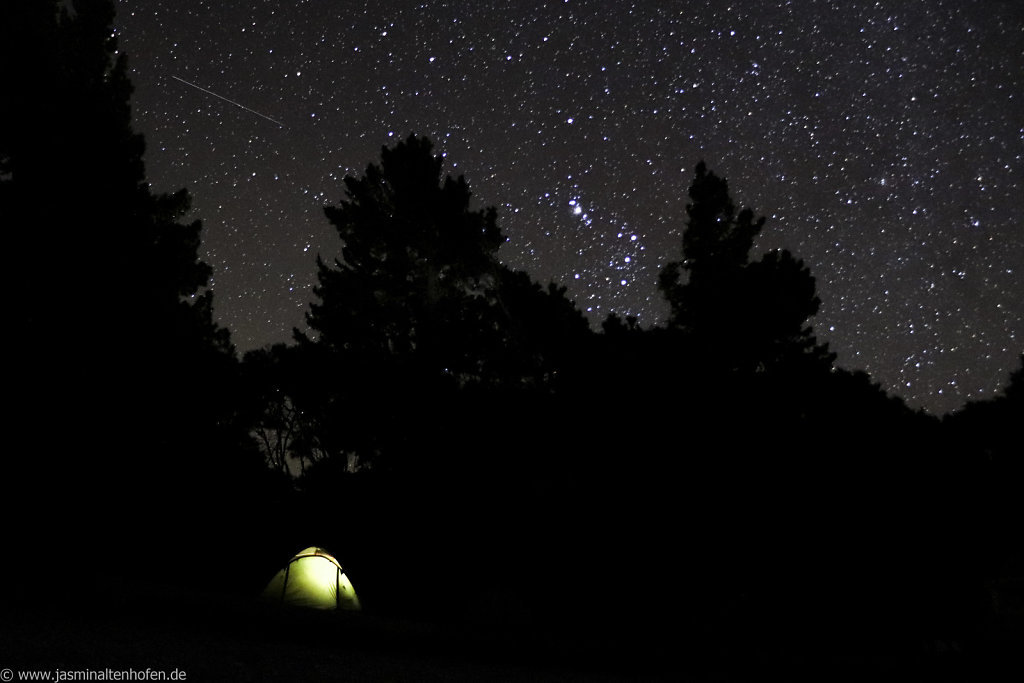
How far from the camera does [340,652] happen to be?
189 inches

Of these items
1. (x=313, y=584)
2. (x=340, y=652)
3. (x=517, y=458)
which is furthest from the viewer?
(x=517, y=458)

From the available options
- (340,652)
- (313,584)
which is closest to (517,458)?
(313,584)

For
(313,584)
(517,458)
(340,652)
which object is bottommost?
(340,652)

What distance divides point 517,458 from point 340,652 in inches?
353

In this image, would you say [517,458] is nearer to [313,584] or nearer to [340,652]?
[313,584]

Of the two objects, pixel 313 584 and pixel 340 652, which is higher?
pixel 313 584

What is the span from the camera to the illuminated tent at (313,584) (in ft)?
30.7

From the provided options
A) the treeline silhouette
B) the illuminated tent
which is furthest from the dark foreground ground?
the illuminated tent

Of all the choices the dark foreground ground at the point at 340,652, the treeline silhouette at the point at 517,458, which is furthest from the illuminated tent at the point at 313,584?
the dark foreground ground at the point at 340,652

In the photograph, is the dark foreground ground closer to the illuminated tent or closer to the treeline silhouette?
the treeline silhouette

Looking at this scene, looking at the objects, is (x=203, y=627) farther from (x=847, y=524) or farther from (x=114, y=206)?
(x=114, y=206)

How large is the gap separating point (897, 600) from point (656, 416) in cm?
508

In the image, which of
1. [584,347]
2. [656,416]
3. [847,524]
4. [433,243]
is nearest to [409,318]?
[433,243]

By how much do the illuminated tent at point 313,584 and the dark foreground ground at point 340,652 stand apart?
4.07m
